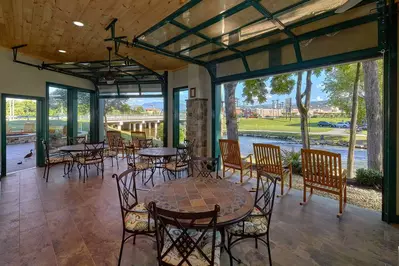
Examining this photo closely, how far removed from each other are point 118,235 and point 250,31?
11.8 feet

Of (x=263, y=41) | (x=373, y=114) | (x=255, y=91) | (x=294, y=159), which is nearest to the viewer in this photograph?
(x=263, y=41)

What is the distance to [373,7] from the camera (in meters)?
2.84

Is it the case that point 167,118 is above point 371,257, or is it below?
above

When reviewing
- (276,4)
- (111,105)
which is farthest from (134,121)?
(276,4)

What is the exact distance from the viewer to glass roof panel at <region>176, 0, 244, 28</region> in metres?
2.73

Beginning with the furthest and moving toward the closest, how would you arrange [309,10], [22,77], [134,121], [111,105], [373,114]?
[111,105] → [134,121] → [22,77] → [373,114] → [309,10]

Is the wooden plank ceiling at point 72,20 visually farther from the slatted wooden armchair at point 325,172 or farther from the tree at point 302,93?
the tree at point 302,93

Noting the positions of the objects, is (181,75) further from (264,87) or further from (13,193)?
(13,193)

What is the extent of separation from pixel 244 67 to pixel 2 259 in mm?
4775

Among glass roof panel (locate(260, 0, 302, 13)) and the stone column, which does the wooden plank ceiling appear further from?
the stone column

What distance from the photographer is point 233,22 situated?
3.25m

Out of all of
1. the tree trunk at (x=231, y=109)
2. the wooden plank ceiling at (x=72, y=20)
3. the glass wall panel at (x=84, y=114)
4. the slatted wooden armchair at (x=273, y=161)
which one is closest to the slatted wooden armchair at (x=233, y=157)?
the slatted wooden armchair at (x=273, y=161)

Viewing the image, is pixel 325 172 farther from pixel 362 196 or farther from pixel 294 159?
pixel 294 159

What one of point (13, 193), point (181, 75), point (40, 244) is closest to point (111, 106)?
point (181, 75)
